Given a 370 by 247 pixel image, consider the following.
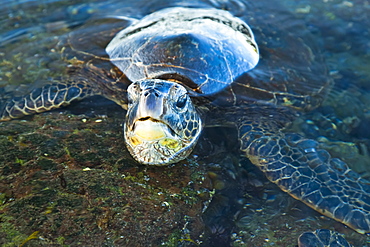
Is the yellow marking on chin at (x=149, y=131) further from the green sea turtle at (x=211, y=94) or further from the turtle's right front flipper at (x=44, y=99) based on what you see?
the turtle's right front flipper at (x=44, y=99)

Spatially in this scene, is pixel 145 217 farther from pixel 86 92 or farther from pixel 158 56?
pixel 86 92

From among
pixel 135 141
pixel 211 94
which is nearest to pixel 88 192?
pixel 135 141

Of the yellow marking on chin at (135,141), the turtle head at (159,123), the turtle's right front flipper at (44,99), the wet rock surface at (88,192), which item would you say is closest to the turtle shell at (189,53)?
the turtle's right front flipper at (44,99)

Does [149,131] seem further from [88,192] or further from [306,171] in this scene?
[306,171]

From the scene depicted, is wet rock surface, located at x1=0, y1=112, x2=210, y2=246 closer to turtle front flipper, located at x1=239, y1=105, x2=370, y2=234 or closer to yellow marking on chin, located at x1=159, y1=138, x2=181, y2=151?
yellow marking on chin, located at x1=159, y1=138, x2=181, y2=151

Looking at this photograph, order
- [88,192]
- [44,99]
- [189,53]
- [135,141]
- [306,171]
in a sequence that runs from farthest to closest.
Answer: [44,99] < [189,53] < [306,171] < [135,141] < [88,192]

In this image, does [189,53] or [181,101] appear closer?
[181,101]

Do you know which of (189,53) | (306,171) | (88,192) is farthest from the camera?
(189,53)

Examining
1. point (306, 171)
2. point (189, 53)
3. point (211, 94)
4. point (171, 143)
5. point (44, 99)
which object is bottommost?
point (306, 171)
